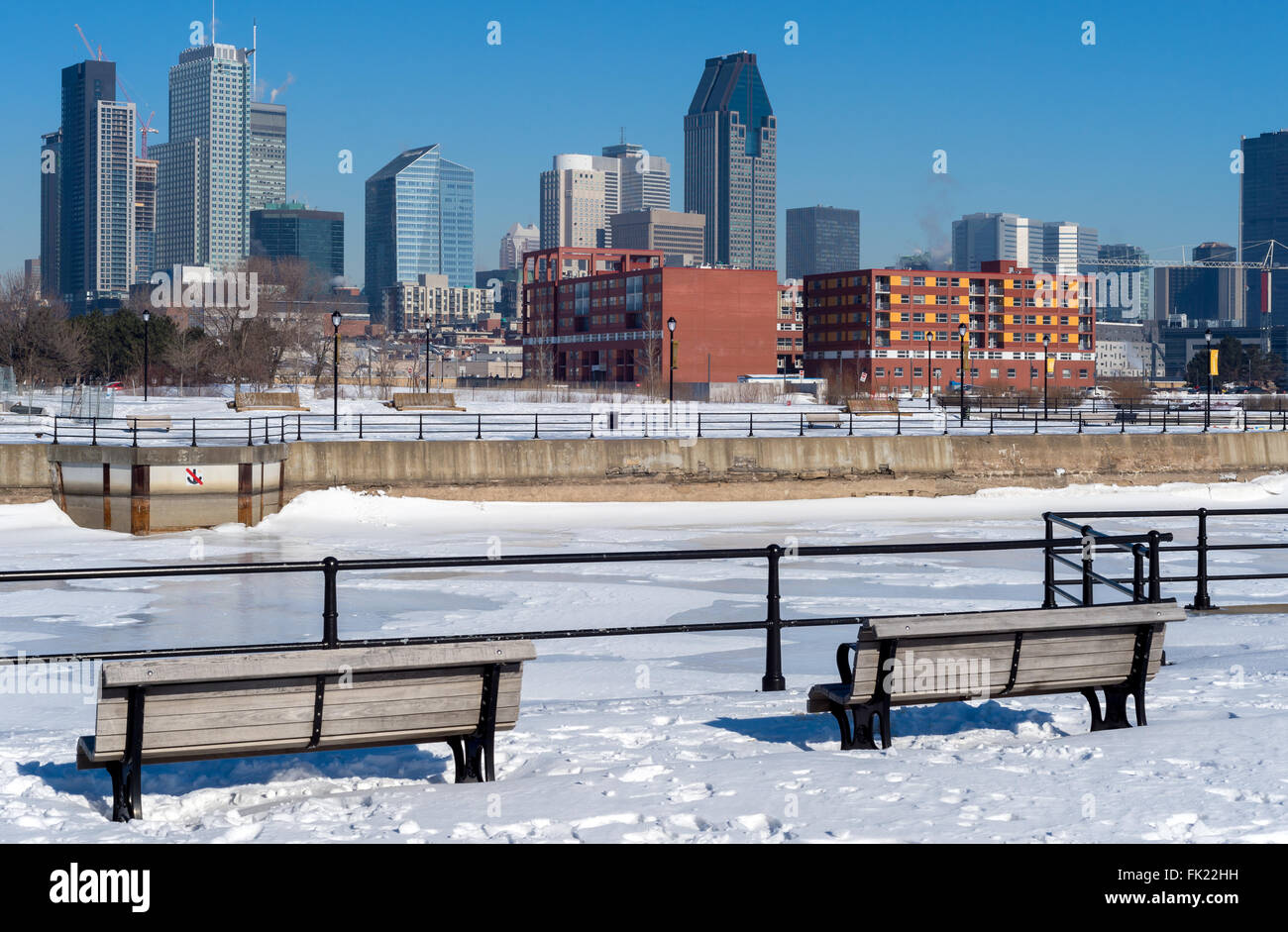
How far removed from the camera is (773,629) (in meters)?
9.48

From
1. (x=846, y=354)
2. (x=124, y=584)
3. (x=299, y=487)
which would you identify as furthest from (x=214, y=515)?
(x=846, y=354)

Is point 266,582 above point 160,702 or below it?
Answer: below

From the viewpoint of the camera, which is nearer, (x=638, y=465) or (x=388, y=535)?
(x=388, y=535)

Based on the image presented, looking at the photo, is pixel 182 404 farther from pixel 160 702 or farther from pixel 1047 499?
pixel 160 702

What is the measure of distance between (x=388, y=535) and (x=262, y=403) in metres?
31.6

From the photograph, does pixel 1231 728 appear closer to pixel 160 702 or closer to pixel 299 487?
pixel 160 702

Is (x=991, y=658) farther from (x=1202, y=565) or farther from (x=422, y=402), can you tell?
(x=422, y=402)

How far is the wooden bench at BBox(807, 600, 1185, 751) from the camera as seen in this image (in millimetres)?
7332

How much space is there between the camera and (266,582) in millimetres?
22547

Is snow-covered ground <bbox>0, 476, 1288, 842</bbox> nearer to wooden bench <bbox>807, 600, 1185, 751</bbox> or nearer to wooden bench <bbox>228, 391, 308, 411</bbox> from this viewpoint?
wooden bench <bbox>807, 600, 1185, 751</bbox>

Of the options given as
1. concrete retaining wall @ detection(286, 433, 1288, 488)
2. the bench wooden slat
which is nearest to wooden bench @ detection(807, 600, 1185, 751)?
the bench wooden slat

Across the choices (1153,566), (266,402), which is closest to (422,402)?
(266,402)

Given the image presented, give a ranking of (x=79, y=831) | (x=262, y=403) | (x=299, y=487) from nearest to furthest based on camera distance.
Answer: (x=79, y=831) < (x=299, y=487) < (x=262, y=403)

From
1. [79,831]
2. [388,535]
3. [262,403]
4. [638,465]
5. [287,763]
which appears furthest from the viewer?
[262,403]
